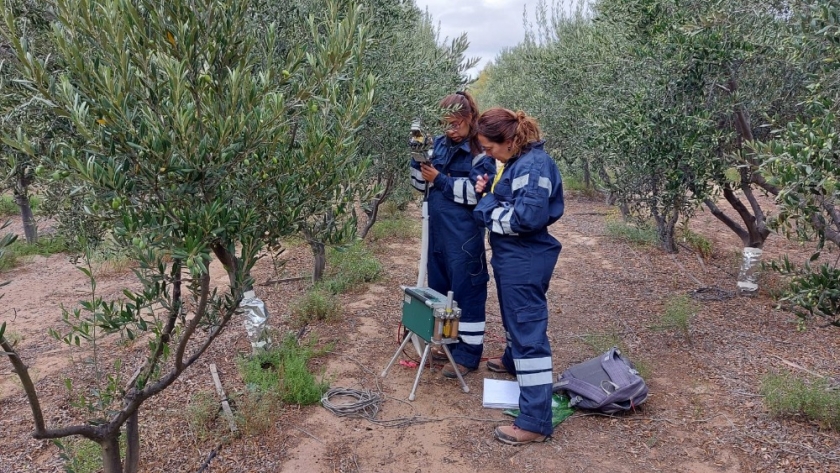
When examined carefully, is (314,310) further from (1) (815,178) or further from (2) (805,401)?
(1) (815,178)

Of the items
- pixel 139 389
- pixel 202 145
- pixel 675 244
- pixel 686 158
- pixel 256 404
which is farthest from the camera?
pixel 675 244

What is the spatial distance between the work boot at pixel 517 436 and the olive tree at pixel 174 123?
2.15 m

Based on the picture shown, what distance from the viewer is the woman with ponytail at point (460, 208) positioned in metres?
4.60

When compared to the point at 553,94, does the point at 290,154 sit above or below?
below

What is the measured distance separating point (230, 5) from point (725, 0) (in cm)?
424

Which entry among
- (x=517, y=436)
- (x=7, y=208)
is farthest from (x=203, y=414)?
(x=7, y=208)

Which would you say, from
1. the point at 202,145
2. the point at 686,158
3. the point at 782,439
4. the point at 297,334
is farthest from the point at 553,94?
the point at 202,145

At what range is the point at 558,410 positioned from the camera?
4.32 m

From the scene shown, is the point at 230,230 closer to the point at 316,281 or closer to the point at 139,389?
the point at 139,389

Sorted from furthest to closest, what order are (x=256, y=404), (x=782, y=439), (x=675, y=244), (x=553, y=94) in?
(x=553, y=94) < (x=675, y=244) < (x=256, y=404) < (x=782, y=439)

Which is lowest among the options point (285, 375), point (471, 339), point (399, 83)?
point (285, 375)

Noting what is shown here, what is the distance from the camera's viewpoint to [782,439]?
3.90 meters

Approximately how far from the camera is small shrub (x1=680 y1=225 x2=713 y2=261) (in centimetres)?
872

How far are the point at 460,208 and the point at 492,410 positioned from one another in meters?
1.53
